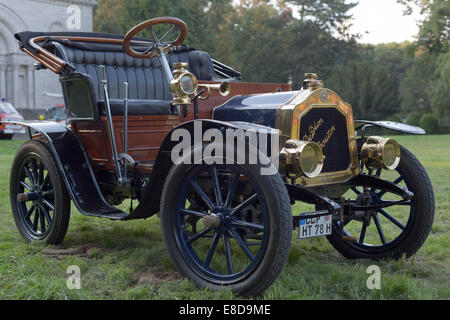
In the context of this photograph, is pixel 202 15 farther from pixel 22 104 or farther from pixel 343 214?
pixel 343 214

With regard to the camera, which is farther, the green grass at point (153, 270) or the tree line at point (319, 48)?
the tree line at point (319, 48)

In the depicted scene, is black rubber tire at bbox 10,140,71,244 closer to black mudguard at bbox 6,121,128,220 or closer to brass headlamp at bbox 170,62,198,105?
black mudguard at bbox 6,121,128,220

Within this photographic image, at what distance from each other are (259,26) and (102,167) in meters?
39.5

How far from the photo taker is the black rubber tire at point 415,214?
145 inches

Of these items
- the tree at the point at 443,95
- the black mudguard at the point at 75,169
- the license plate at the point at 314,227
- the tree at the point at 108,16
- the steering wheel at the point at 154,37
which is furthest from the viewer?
the tree at the point at 108,16

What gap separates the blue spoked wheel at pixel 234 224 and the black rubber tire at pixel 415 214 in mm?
1131

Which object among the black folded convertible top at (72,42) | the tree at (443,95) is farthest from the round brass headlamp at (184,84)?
the tree at (443,95)

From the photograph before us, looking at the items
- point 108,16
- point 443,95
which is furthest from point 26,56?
point 443,95

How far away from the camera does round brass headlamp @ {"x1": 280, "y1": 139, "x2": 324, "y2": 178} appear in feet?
10.2

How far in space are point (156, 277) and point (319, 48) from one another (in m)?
35.9

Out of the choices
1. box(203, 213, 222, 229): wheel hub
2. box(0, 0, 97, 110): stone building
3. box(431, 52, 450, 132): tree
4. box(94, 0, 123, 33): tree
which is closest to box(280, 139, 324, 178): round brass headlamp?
box(203, 213, 222, 229): wheel hub

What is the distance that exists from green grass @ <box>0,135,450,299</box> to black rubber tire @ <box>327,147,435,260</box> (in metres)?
0.10

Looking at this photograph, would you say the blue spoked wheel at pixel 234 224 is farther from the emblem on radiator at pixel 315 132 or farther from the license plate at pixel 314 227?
the emblem on radiator at pixel 315 132
